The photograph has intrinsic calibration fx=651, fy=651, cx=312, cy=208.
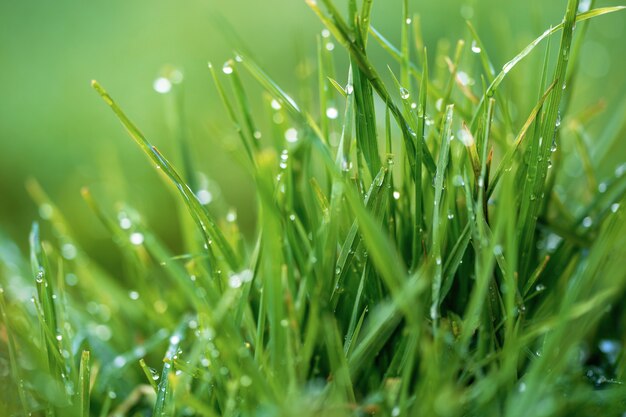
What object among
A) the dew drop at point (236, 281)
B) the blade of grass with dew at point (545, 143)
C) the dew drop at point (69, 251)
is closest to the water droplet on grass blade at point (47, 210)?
the dew drop at point (69, 251)

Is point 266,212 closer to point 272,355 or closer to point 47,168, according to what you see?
point 272,355

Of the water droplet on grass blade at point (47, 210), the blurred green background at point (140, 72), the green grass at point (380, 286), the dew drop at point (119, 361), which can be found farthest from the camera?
the blurred green background at point (140, 72)

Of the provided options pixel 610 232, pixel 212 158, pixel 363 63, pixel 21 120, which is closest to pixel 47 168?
pixel 21 120

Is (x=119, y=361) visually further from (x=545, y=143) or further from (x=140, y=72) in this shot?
(x=140, y=72)

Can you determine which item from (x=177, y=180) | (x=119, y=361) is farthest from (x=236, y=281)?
(x=119, y=361)

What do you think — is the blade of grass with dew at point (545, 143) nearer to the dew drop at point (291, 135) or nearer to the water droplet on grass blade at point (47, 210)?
the dew drop at point (291, 135)

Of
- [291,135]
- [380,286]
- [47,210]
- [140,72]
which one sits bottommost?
[380,286]
